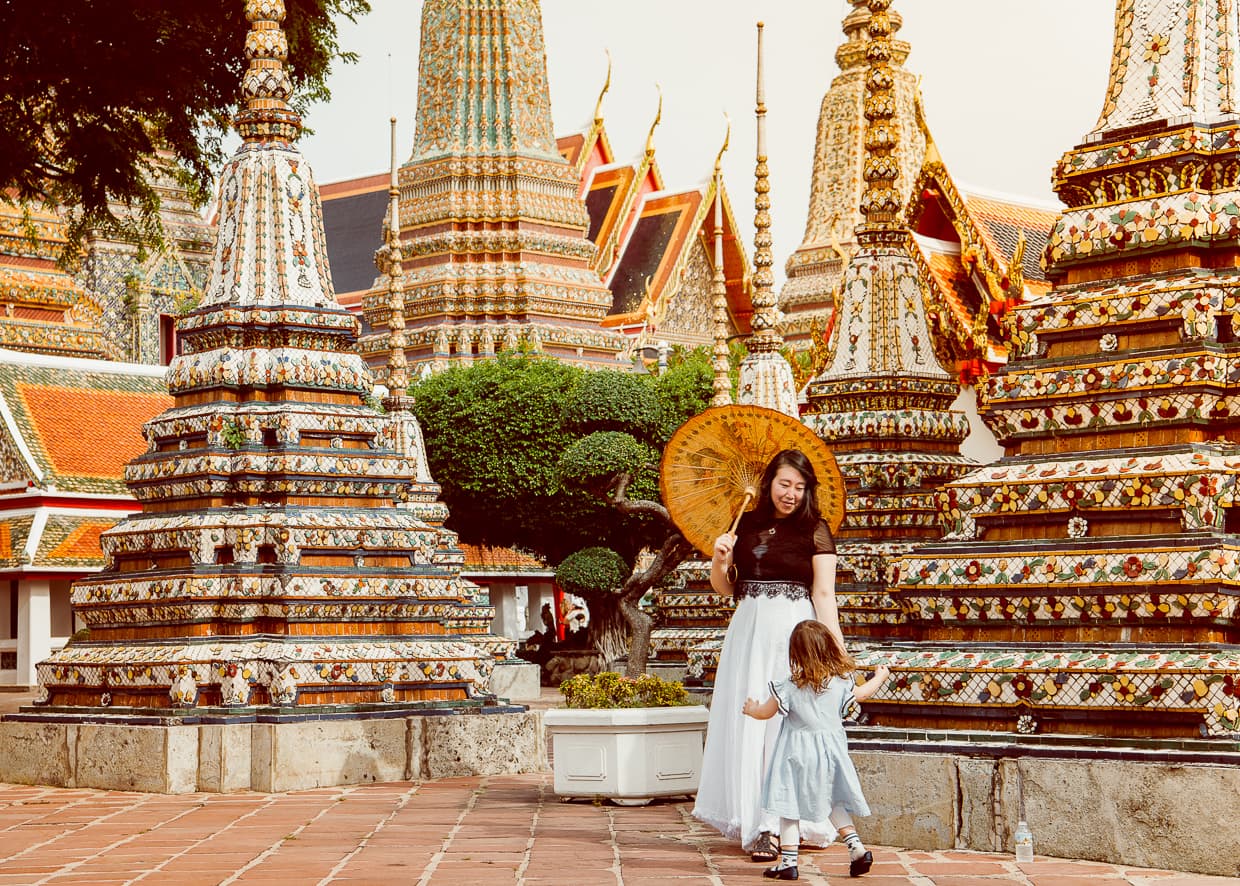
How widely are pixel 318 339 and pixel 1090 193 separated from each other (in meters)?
5.79

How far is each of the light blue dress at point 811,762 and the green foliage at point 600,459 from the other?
1831 centimetres

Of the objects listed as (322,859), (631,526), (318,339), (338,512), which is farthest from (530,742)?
(631,526)

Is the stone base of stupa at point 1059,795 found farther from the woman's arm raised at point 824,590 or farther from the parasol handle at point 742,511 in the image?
the parasol handle at point 742,511

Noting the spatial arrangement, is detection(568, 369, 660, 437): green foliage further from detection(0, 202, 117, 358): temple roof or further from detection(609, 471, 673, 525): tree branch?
detection(0, 202, 117, 358): temple roof

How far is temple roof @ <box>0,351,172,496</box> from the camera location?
26.5m

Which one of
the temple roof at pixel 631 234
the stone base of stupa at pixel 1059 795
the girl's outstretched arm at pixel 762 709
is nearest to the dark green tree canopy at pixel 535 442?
the temple roof at pixel 631 234

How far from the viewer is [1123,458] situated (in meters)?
8.88

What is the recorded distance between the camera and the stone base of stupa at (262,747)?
11.9 meters

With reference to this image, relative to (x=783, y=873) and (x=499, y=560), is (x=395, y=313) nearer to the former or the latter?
(x=499, y=560)

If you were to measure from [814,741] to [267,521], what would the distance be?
18.0 ft

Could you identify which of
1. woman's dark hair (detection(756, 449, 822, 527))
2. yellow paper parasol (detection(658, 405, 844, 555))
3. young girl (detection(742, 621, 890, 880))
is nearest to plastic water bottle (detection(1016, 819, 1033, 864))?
young girl (detection(742, 621, 890, 880))

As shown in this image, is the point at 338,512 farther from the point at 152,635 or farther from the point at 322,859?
the point at 322,859

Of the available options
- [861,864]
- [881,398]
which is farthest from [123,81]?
[861,864]

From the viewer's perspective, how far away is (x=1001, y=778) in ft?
27.7
